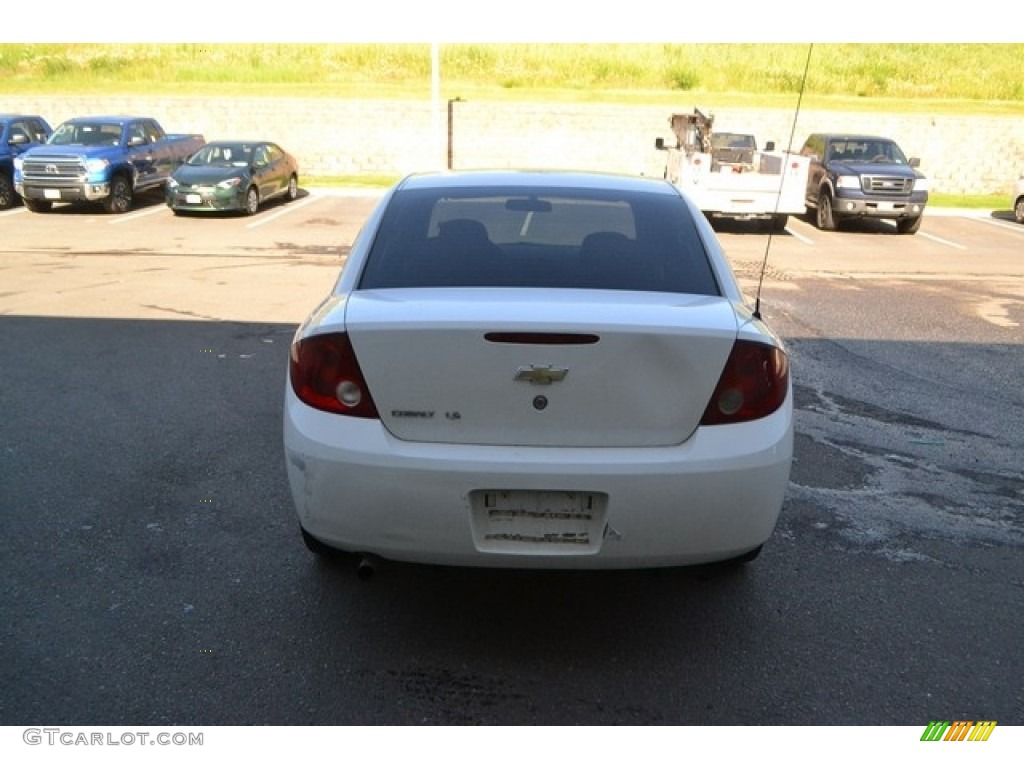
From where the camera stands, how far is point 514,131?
27734mm

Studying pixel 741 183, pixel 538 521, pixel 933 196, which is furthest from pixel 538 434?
pixel 933 196

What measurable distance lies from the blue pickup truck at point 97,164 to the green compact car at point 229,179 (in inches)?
46.8

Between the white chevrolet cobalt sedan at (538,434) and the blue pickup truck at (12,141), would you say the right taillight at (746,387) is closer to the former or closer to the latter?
the white chevrolet cobalt sedan at (538,434)

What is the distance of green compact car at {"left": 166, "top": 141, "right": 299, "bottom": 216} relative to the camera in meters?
18.1

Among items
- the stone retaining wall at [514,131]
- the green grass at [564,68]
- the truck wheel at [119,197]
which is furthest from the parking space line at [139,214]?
the green grass at [564,68]

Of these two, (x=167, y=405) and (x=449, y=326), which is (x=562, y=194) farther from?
(x=167, y=405)

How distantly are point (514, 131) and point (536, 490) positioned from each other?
1020 inches

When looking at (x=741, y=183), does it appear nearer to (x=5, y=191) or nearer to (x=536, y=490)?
(x=5, y=191)

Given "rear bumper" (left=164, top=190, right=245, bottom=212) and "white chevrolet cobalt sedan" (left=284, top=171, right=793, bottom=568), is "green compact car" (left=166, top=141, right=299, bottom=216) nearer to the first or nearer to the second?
"rear bumper" (left=164, top=190, right=245, bottom=212)

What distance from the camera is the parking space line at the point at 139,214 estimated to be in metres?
18.0

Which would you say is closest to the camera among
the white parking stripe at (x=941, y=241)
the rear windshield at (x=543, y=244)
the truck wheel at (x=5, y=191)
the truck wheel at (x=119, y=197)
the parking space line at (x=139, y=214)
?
the rear windshield at (x=543, y=244)

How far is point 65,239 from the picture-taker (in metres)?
15.3

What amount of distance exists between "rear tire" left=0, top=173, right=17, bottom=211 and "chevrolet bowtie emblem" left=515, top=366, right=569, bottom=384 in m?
19.6

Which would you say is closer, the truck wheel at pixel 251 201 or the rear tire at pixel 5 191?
the truck wheel at pixel 251 201
